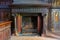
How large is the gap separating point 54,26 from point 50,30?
31 centimetres

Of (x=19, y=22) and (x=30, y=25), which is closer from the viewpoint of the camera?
(x=19, y=22)

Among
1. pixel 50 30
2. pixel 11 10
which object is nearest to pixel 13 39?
pixel 11 10

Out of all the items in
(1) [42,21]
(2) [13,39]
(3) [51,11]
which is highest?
(3) [51,11]

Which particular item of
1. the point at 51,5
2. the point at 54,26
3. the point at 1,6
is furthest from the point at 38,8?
the point at 1,6

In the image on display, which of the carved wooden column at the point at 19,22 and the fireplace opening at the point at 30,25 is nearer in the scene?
the carved wooden column at the point at 19,22

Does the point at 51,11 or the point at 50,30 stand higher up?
the point at 51,11

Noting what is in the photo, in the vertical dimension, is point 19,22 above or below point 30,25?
above

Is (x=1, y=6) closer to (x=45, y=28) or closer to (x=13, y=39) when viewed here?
(x=13, y=39)

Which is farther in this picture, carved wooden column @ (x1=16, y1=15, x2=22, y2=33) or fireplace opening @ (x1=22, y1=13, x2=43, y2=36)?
fireplace opening @ (x1=22, y1=13, x2=43, y2=36)

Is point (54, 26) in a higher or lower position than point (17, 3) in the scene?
lower

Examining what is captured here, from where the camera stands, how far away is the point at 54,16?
788cm

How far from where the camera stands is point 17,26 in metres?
8.02

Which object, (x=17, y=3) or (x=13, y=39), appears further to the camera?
(x=17, y=3)

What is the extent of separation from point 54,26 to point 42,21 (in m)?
0.71
